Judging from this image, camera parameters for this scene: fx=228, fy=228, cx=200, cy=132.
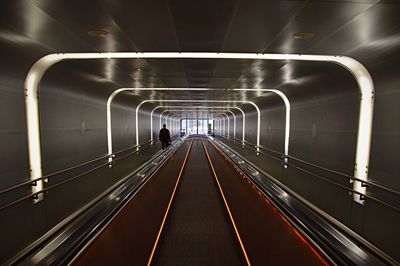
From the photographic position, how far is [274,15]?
2982mm

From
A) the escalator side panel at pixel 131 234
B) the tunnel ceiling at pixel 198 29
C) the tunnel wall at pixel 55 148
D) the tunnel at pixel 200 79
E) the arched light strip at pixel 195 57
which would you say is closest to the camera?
the tunnel ceiling at pixel 198 29

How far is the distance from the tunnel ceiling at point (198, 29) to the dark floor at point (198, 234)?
355cm

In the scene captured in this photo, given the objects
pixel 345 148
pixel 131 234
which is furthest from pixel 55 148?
pixel 345 148

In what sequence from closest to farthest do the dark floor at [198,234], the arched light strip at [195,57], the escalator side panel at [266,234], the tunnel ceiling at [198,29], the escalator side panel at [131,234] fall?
the tunnel ceiling at [198,29]
the escalator side panel at [131,234]
the escalator side panel at [266,234]
the dark floor at [198,234]
the arched light strip at [195,57]

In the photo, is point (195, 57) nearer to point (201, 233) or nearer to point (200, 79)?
point (200, 79)

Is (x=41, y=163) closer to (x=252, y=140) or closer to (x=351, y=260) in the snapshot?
(x=351, y=260)

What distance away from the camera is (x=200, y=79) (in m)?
7.49

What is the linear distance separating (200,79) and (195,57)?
8.74 feet

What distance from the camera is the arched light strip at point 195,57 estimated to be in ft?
15.0

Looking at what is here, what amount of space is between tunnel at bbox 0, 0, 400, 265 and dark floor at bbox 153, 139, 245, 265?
3cm

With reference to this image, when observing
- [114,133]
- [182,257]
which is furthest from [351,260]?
[114,133]

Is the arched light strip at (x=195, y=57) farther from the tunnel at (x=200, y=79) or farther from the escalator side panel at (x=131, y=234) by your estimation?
the escalator side panel at (x=131, y=234)

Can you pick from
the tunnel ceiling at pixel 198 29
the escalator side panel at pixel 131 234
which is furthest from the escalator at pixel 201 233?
the tunnel ceiling at pixel 198 29

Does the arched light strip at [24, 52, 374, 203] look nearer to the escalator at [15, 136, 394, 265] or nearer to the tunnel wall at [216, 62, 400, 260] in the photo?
the tunnel wall at [216, 62, 400, 260]
